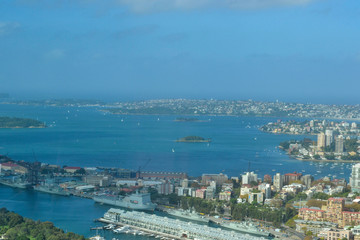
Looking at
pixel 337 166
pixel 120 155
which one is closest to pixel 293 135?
pixel 337 166

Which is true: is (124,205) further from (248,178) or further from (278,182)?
(278,182)

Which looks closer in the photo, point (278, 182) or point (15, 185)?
point (278, 182)

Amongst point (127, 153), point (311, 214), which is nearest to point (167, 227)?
point (311, 214)

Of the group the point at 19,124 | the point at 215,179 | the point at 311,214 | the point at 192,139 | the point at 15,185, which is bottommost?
the point at 15,185

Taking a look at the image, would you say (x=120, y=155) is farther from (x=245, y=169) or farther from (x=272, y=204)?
A: (x=272, y=204)

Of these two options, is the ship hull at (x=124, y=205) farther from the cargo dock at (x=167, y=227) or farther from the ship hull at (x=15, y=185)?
the ship hull at (x=15, y=185)

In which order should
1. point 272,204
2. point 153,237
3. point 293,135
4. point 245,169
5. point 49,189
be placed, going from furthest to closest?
point 293,135
point 245,169
point 49,189
point 272,204
point 153,237

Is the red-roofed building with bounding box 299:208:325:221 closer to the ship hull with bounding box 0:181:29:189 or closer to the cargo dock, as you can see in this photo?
the cargo dock
